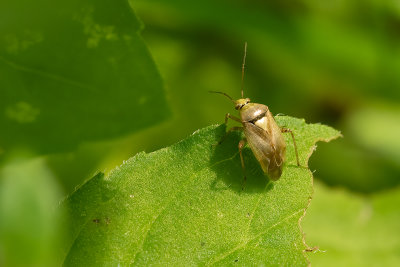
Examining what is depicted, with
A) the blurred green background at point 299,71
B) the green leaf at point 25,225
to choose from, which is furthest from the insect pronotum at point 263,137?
the green leaf at point 25,225

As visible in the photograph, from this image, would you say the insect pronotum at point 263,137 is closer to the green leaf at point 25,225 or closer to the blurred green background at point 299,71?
the blurred green background at point 299,71

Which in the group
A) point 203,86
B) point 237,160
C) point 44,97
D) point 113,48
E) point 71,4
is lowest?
point 203,86

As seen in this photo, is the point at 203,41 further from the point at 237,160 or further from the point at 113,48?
the point at 113,48

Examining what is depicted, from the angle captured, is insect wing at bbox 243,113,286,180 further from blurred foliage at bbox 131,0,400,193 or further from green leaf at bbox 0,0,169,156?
blurred foliage at bbox 131,0,400,193

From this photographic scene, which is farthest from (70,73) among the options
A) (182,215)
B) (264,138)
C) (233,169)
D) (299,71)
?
(299,71)

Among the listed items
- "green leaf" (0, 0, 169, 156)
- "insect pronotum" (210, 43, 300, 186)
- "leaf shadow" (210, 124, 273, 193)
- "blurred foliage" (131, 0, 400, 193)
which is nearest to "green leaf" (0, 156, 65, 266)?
"green leaf" (0, 0, 169, 156)

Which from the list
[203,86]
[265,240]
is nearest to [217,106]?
[203,86]

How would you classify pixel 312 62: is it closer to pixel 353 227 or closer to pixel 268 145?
pixel 353 227
